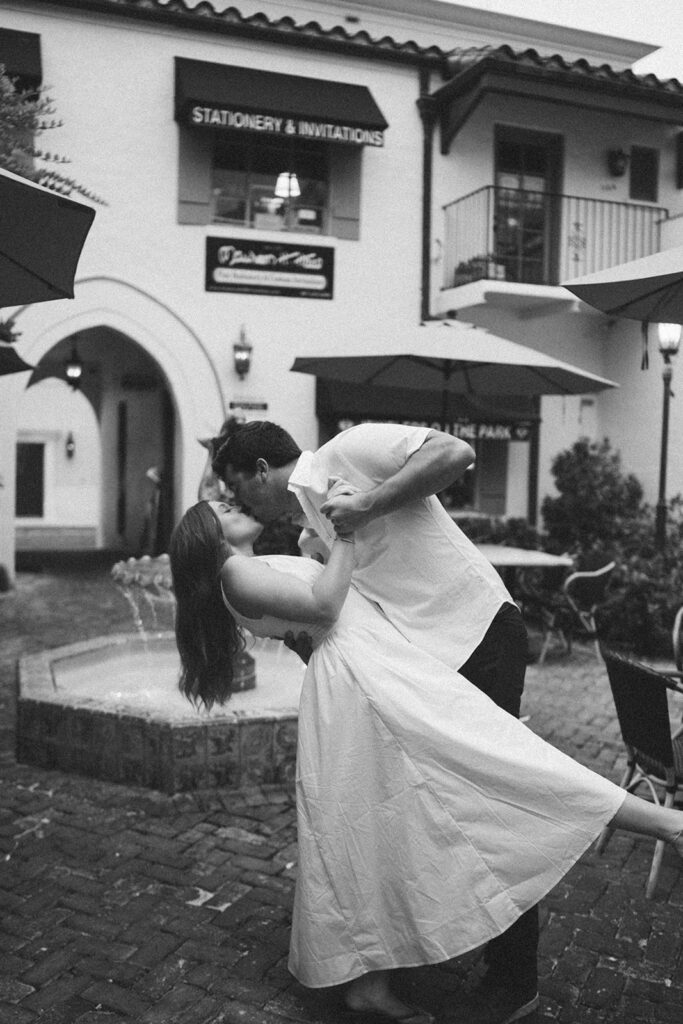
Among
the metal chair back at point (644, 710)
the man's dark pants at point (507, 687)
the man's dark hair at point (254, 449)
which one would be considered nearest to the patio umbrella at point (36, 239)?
the man's dark hair at point (254, 449)

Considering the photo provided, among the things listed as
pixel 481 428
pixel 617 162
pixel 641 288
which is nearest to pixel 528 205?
pixel 617 162

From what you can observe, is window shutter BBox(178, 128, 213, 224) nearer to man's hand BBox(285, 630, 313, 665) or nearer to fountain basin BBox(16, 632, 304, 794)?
fountain basin BBox(16, 632, 304, 794)

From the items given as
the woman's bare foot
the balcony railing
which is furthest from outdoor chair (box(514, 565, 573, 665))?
the balcony railing

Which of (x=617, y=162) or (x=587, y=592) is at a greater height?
(x=617, y=162)

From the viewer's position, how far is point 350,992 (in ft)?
9.09

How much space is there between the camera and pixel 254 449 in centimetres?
280

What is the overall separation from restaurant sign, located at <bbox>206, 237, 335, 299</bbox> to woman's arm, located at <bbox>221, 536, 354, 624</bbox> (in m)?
10.1

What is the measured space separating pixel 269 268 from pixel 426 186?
2.54 m

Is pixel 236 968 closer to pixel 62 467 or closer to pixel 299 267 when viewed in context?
pixel 299 267

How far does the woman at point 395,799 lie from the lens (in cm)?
251

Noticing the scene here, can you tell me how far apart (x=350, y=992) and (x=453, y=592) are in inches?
46.4

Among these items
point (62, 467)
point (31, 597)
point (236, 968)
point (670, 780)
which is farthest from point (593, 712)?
point (62, 467)

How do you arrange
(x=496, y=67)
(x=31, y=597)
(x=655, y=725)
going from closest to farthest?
(x=655, y=725) → (x=31, y=597) → (x=496, y=67)

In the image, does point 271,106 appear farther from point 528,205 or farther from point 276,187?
point 528,205
